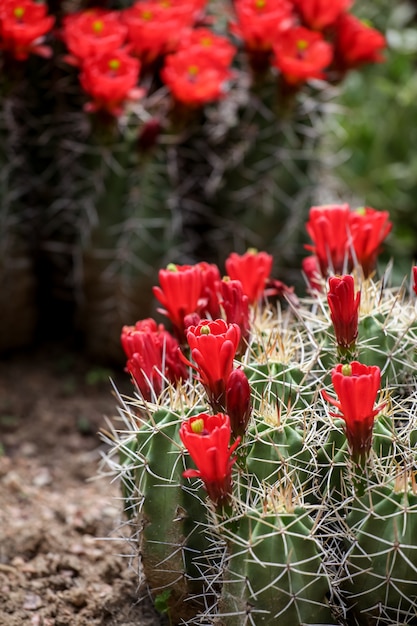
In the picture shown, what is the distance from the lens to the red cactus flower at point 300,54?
2.85 meters

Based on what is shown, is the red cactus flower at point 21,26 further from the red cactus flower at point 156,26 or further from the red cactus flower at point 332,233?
the red cactus flower at point 332,233

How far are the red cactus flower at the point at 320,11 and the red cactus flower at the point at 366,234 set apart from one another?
115 cm

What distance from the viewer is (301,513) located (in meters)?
1.61

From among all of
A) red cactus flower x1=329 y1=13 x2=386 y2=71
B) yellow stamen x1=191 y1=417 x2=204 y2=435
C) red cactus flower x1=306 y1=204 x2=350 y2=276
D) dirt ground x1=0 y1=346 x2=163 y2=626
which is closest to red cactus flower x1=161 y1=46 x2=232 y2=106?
red cactus flower x1=329 y1=13 x2=386 y2=71

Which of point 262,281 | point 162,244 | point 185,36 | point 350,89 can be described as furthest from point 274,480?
point 350,89

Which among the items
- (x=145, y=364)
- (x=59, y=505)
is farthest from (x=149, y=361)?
(x=59, y=505)

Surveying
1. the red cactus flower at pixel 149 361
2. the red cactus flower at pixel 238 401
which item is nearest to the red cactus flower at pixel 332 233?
the red cactus flower at pixel 149 361

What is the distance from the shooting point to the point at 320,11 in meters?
3.06

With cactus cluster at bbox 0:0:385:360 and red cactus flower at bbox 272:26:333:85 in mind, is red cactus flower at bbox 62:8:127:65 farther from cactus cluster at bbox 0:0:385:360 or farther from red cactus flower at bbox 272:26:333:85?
red cactus flower at bbox 272:26:333:85

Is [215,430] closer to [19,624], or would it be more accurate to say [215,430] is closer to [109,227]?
[19,624]

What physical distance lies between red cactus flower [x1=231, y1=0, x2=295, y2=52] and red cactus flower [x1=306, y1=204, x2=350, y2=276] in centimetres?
98

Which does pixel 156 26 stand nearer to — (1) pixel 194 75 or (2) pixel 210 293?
(1) pixel 194 75

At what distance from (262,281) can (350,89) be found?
2.62 metres

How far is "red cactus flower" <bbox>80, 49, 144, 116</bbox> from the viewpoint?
269 centimetres
